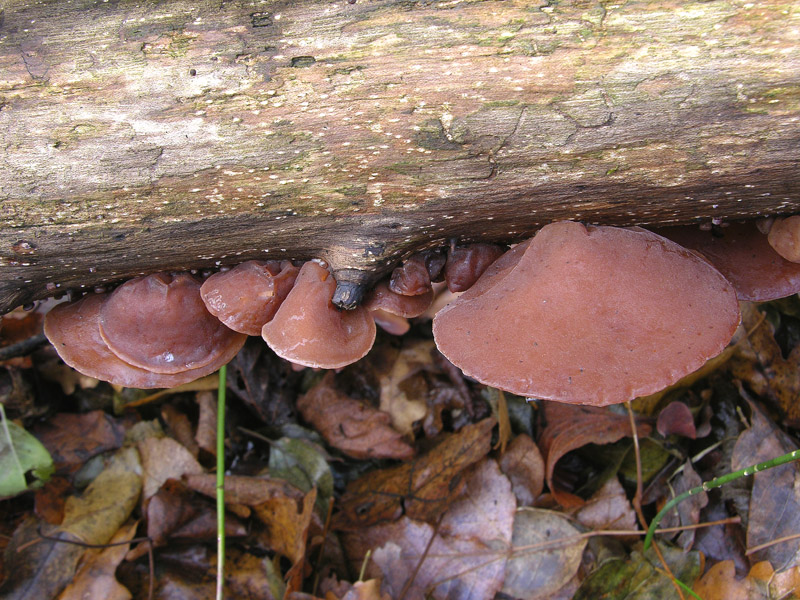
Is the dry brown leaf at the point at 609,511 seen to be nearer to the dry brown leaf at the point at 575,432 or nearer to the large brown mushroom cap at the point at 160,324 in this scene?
the dry brown leaf at the point at 575,432

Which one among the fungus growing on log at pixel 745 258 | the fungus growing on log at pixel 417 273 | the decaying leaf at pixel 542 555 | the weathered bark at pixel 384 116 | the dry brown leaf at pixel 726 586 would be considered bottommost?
the decaying leaf at pixel 542 555

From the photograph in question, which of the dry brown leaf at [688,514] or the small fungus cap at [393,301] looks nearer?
the small fungus cap at [393,301]

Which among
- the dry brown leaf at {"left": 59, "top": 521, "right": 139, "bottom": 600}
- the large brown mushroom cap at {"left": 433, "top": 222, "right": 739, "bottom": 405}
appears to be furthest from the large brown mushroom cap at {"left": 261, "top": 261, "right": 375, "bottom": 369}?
the dry brown leaf at {"left": 59, "top": 521, "right": 139, "bottom": 600}

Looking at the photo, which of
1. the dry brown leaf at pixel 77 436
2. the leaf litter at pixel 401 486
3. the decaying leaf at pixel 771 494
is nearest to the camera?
the decaying leaf at pixel 771 494

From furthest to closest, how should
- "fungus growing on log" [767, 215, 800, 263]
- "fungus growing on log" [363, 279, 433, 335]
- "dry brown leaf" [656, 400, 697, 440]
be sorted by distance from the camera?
"dry brown leaf" [656, 400, 697, 440]
"fungus growing on log" [363, 279, 433, 335]
"fungus growing on log" [767, 215, 800, 263]

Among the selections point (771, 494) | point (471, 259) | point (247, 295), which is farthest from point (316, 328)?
point (771, 494)

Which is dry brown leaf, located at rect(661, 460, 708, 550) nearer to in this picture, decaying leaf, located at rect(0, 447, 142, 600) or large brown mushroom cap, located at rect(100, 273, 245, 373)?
large brown mushroom cap, located at rect(100, 273, 245, 373)

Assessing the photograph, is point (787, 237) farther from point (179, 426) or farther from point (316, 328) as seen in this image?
point (179, 426)

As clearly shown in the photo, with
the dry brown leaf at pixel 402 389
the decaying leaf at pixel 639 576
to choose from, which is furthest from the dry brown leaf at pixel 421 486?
the decaying leaf at pixel 639 576
